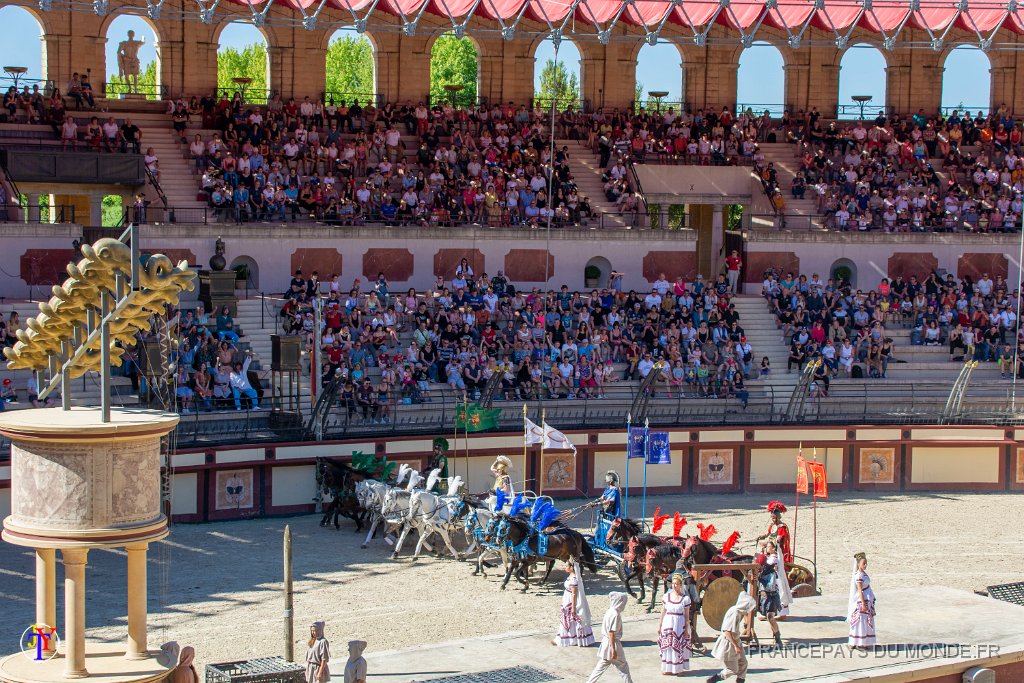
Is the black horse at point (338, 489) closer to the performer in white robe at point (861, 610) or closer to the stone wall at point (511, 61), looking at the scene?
the performer in white robe at point (861, 610)

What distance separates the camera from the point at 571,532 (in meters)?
24.5

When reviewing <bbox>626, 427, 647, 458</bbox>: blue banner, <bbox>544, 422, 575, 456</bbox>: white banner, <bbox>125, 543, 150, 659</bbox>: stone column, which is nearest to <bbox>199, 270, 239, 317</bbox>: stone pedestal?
<bbox>544, 422, 575, 456</bbox>: white banner

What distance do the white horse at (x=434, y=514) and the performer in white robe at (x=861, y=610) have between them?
24.6ft

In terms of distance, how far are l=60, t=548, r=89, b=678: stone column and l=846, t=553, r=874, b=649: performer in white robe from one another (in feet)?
36.3

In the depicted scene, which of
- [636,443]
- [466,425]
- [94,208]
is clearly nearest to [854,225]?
[636,443]

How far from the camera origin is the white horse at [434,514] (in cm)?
2636

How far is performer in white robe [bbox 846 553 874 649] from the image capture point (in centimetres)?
2097

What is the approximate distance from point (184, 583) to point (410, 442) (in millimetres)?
7774

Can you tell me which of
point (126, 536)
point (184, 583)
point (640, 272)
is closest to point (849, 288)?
point (640, 272)

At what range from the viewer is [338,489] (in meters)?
28.9

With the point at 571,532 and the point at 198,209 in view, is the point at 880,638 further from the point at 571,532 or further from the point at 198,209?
the point at 198,209

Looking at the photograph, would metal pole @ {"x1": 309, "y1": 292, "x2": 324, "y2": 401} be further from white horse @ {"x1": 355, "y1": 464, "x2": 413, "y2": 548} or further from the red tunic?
the red tunic

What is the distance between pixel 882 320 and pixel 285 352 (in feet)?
55.2

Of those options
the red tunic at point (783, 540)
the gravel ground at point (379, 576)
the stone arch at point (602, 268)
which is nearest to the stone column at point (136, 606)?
the gravel ground at point (379, 576)
